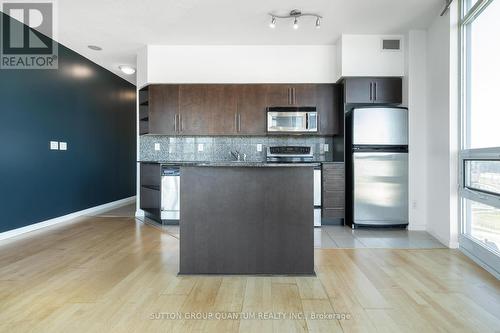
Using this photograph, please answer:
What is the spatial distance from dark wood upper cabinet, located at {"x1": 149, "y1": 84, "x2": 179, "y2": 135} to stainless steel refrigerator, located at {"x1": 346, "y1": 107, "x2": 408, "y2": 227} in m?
2.64

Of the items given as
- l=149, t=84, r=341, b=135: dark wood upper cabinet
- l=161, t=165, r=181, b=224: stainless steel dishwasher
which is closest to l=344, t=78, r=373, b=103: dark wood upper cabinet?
l=149, t=84, r=341, b=135: dark wood upper cabinet

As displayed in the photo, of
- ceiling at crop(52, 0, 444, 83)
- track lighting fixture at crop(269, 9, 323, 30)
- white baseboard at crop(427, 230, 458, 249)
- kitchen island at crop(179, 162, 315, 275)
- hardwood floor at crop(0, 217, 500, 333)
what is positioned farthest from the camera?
track lighting fixture at crop(269, 9, 323, 30)

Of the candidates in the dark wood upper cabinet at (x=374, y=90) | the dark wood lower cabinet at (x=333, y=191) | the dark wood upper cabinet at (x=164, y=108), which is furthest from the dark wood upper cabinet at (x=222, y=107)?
the dark wood upper cabinet at (x=374, y=90)

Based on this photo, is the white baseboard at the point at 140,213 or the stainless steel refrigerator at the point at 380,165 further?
the white baseboard at the point at 140,213

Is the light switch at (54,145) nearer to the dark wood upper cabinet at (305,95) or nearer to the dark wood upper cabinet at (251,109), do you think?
the dark wood upper cabinet at (251,109)

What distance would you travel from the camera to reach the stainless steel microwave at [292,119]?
442 centimetres

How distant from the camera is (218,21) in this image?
150 inches

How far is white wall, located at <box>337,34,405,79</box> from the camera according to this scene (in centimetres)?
419

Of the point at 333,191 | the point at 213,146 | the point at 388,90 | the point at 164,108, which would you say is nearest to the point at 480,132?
the point at 388,90

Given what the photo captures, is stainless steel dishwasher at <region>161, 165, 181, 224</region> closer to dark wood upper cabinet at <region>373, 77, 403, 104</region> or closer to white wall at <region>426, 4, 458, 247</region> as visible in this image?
dark wood upper cabinet at <region>373, 77, 403, 104</region>

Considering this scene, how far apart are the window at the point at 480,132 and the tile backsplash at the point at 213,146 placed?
6.45ft

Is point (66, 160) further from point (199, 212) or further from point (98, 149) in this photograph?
point (199, 212)

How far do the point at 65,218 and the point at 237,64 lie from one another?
3516 mm

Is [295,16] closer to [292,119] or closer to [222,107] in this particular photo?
[292,119]
